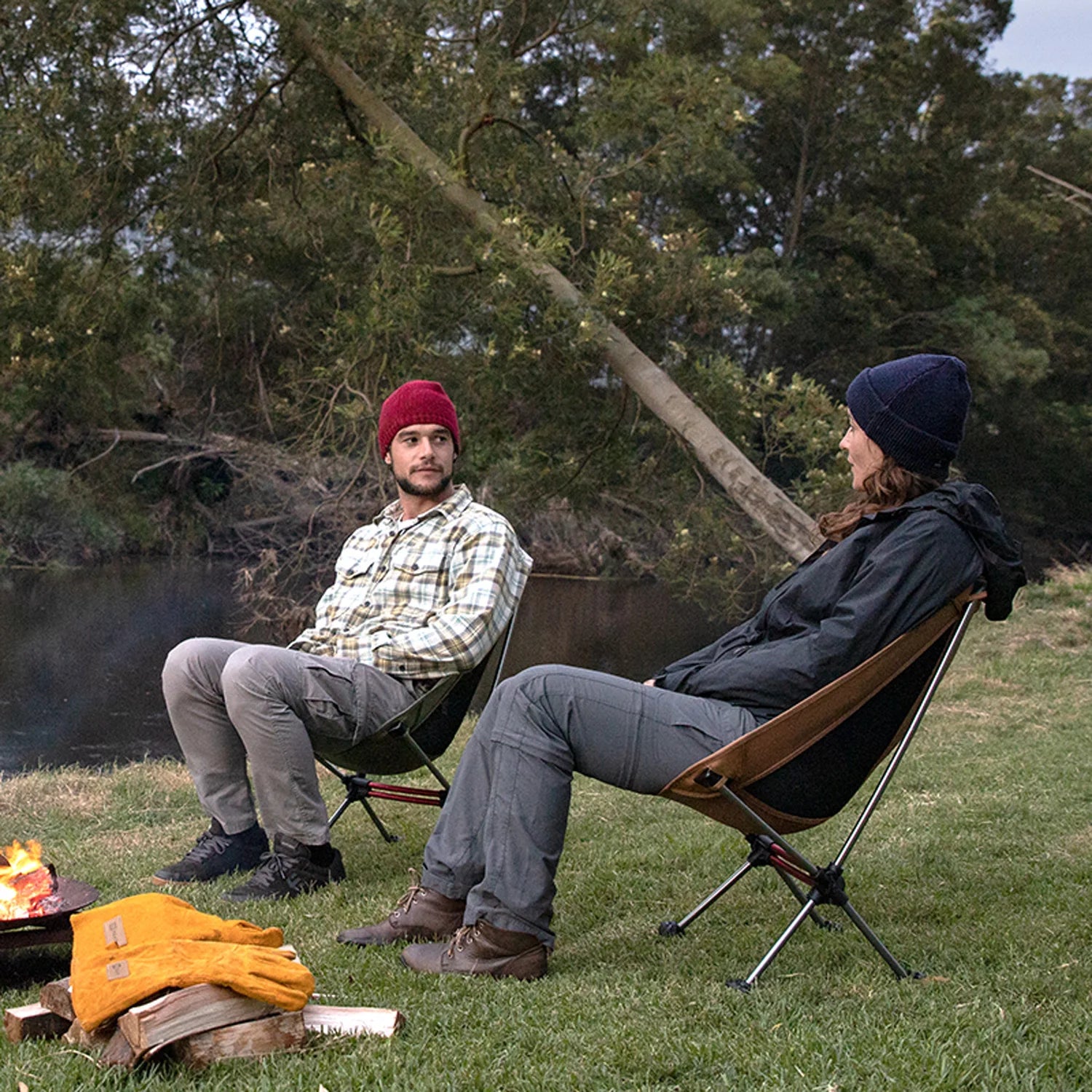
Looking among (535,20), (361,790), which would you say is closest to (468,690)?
(361,790)

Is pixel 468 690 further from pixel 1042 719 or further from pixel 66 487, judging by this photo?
pixel 66 487

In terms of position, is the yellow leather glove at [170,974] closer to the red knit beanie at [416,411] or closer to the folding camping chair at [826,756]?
the folding camping chair at [826,756]

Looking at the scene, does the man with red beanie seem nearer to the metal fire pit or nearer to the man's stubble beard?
the man's stubble beard

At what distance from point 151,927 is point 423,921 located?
2.35ft

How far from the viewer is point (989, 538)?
2656mm

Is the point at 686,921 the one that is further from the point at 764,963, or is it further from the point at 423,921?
the point at 423,921

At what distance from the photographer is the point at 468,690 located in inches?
150

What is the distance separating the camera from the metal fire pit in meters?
2.57

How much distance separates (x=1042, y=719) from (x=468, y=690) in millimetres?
4175

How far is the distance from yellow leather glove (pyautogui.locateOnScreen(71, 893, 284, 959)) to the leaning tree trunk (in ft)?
20.7

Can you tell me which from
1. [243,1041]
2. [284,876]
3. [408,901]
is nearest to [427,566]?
[284,876]

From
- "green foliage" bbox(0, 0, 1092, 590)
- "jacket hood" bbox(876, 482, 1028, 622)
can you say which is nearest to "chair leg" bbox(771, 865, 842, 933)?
"jacket hood" bbox(876, 482, 1028, 622)

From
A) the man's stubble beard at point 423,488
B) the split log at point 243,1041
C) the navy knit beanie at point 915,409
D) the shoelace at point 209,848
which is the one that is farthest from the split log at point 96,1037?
the man's stubble beard at point 423,488

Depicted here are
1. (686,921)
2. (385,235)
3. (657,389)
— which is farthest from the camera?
Result: (657,389)
